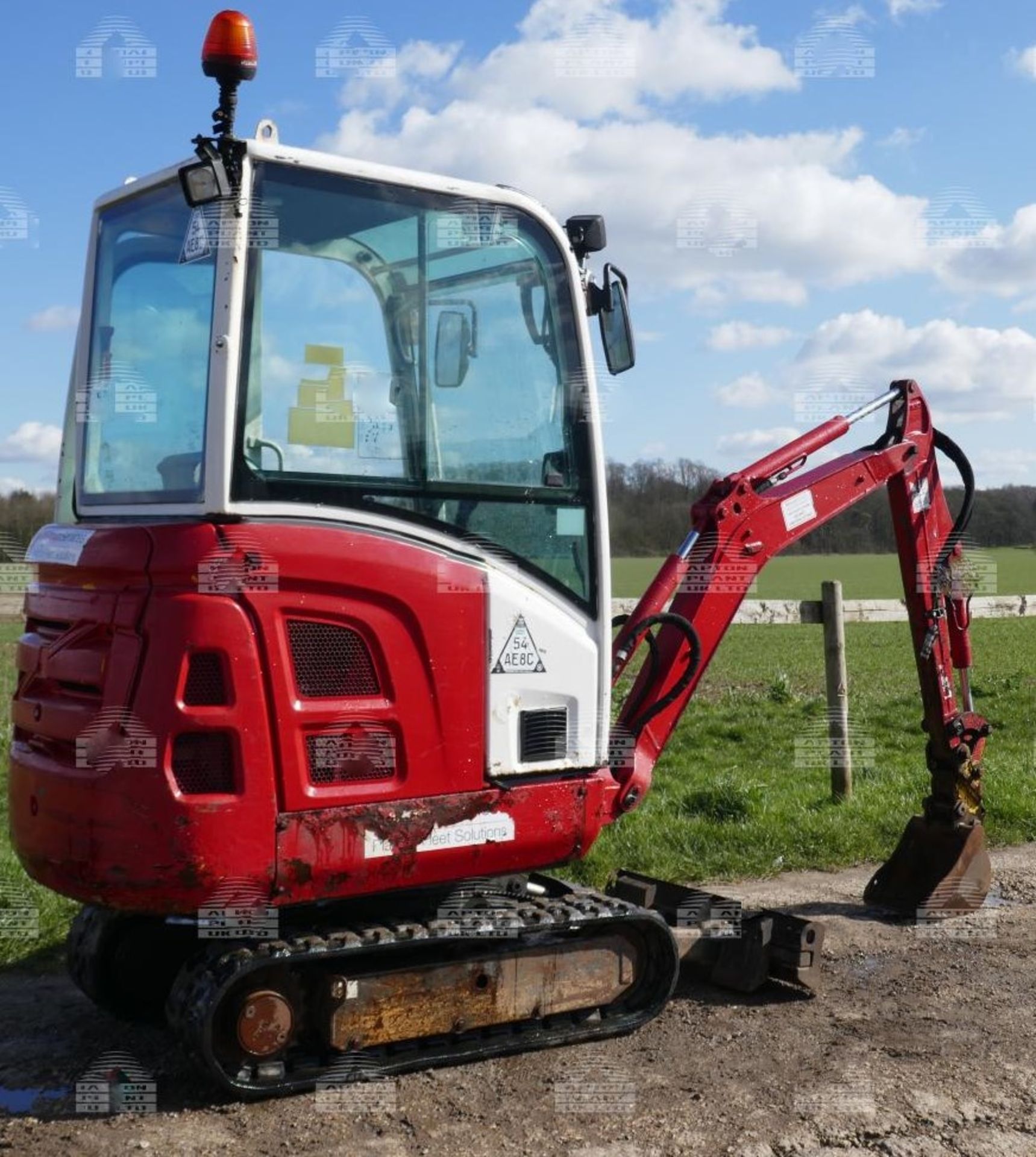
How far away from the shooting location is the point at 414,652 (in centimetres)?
456

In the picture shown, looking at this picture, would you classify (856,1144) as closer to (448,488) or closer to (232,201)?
(448,488)

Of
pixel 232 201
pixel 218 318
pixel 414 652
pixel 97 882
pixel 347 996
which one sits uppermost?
pixel 232 201

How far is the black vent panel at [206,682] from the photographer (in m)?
4.18

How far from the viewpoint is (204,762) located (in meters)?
4.21

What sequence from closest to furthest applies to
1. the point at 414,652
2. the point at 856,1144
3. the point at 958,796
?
the point at 856,1144, the point at 414,652, the point at 958,796

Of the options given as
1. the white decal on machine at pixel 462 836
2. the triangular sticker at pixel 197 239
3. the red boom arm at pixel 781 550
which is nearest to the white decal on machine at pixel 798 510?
the red boom arm at pixel 781 550

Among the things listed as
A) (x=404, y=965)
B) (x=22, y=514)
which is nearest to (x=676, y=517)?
(x=404, y=965)

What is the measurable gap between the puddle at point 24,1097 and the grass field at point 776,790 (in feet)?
4.63

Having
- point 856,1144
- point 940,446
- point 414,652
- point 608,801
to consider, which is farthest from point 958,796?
point 414,652

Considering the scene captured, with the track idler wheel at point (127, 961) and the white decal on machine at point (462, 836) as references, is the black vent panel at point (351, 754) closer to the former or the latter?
the white decal on machine at point (462, 836)

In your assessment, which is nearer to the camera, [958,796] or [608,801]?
[608,801]

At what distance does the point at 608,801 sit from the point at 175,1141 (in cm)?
190

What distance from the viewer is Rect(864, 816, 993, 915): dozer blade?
22.0 ft

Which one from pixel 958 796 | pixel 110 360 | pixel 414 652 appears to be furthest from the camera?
pixel 958 796
